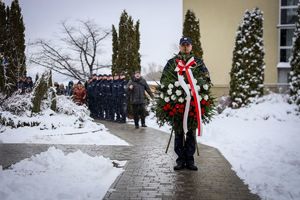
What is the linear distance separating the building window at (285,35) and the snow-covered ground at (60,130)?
12478 mm

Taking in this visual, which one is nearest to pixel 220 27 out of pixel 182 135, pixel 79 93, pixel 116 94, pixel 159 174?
pixel 116 94

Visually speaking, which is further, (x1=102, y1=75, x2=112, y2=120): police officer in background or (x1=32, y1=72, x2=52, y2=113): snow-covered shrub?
(x1=102, y1=75, x2=112, y2=120): police officer in background

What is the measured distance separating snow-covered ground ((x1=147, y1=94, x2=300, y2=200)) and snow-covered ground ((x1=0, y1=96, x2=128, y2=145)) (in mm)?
2830

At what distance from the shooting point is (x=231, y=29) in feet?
79.0

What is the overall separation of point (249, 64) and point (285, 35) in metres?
6.26

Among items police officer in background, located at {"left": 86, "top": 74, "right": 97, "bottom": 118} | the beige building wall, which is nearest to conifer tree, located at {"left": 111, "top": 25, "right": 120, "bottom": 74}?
police officer in background, located at {"left": 86, "top": 74, "right": 97, "bottom": 118}

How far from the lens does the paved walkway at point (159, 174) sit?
5809 mm

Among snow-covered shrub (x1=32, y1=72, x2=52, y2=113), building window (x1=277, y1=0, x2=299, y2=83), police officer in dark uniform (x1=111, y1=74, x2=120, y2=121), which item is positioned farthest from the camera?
building window (x1=277, y1=0, x2=299, y2=83)

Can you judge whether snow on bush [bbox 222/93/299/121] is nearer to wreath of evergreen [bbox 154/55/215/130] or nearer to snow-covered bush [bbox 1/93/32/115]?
snow-covered bush [bbox 1/93/32/115]

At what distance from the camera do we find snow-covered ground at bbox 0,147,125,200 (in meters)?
5.52

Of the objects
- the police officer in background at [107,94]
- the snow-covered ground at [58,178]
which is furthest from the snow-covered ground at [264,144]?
the police officer in background at [107,94]

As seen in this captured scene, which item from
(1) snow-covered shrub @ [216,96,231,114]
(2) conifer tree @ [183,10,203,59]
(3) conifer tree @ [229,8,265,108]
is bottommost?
(1) snow-covered shrub @ [216,96,231,114]

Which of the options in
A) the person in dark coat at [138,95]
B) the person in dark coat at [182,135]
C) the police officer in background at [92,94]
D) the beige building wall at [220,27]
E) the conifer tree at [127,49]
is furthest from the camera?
the beige building wall at [220,27]

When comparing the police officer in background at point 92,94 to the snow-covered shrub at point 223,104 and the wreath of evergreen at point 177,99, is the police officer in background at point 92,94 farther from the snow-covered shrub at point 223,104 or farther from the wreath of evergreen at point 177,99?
the wreath of evergreen at point 177,99
